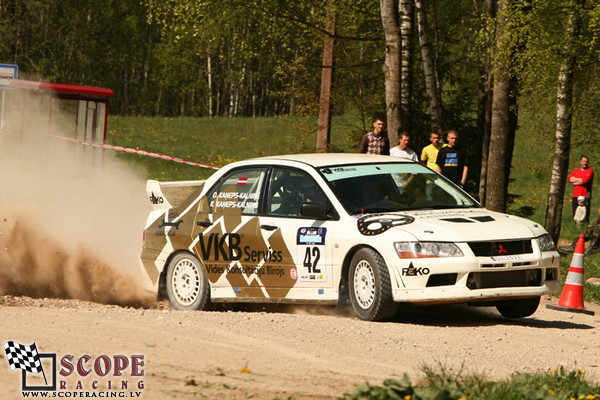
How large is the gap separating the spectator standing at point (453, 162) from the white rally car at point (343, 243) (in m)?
4.82

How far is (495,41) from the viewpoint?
16.8 metres

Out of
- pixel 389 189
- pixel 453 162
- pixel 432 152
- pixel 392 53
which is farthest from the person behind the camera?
pixel 392 53

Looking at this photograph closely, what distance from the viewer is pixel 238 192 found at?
32.7ft

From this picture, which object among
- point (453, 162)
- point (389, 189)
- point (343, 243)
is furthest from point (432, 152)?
point (343, 243)

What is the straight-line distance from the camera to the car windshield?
364 inches

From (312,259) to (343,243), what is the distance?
431 millimetres

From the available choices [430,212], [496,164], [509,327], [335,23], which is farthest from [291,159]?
[335,23]

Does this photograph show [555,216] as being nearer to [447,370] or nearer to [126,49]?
[447,370]

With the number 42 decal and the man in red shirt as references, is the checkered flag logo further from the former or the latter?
the man in red shirt

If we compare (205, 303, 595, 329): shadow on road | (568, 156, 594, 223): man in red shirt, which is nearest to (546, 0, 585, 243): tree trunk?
(568, 156, 594, 223): man in red shirt

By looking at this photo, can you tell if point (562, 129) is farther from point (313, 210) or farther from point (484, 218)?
point (313, 210)

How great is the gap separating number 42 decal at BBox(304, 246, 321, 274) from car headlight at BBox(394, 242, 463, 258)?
967 mm

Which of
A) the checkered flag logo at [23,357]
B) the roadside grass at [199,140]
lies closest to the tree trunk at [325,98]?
the roadside grass at [199,140]

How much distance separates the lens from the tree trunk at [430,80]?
2231 cm
